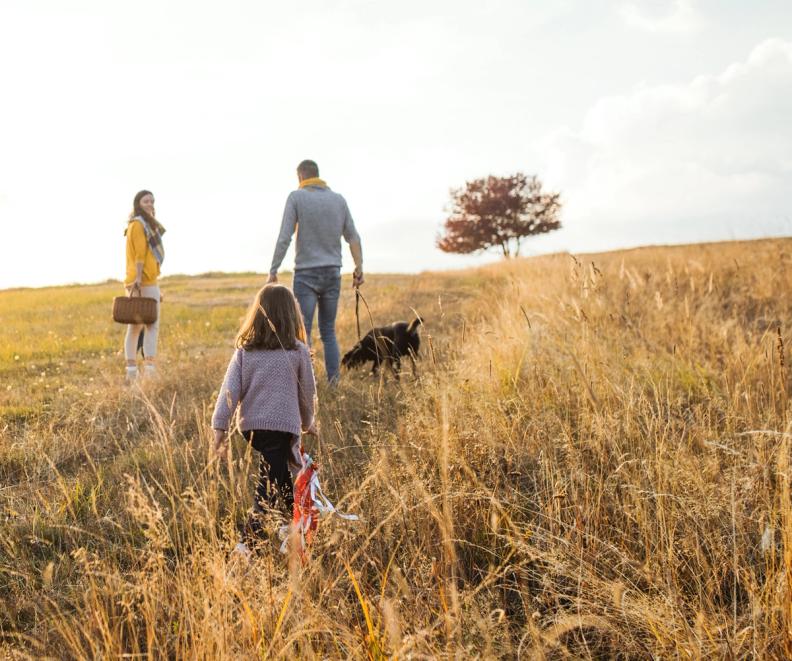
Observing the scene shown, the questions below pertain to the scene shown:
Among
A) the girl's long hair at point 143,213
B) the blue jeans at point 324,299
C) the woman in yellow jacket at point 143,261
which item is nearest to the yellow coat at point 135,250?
the woman in yellow jacket at point 143,261

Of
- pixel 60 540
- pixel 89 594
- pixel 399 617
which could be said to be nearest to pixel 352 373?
pixel 60 540

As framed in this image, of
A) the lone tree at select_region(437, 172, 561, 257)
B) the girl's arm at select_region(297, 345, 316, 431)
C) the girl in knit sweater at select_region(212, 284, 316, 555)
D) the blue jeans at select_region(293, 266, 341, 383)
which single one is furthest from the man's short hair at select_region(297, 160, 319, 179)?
the lone tree at select_region(437, 172, 561, 257)

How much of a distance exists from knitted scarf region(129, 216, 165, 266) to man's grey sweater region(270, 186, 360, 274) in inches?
71.4

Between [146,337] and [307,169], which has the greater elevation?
[307,169]

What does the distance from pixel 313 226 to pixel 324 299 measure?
0.87m

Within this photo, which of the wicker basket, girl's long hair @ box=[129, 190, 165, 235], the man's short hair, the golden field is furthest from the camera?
girl's long hair @ box=[129, 190, 165, 235]

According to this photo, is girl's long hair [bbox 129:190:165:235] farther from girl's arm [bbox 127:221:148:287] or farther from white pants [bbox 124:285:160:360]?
white pants [bbox 124:285:160:360]

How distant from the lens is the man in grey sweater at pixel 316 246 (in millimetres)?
6749

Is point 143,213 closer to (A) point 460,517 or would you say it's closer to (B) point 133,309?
(B) point 133,309

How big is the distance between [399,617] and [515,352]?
393 centimetres

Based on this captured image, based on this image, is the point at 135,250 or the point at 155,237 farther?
the point at 155,237

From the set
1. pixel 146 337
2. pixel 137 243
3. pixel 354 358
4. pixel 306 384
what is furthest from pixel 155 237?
pixel 306 384

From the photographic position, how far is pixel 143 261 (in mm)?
7320

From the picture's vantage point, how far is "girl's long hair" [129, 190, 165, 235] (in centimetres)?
736
